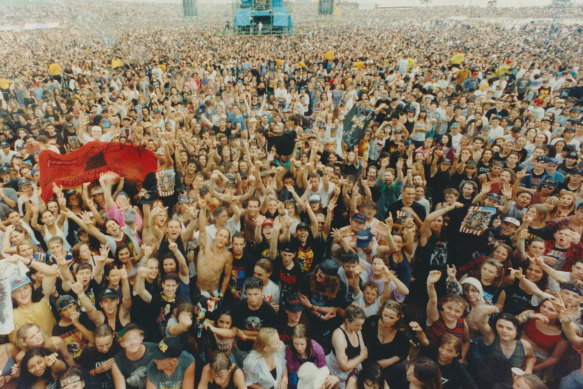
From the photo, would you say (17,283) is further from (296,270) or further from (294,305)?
(296,270)

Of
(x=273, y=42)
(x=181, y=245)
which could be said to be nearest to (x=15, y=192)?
(x=181, y=245)

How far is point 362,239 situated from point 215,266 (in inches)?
65.4

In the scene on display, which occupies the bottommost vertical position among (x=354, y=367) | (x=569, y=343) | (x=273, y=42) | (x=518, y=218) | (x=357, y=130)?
(x=354, y=367)

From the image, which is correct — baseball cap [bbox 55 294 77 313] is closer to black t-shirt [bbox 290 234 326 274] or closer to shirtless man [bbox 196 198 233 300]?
shirtless man [bbox 196 198 233 300]

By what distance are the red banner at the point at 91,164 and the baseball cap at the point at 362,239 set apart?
348 cm

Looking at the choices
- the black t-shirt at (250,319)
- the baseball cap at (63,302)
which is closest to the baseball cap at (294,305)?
the black t-shirt at (250,319)

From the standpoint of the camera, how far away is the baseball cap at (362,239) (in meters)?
3.57

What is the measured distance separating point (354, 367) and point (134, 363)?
183 centimetres

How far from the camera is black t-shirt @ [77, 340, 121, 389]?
2.61 metres

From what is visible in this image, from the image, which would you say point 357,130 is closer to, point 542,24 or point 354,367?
point 354,367

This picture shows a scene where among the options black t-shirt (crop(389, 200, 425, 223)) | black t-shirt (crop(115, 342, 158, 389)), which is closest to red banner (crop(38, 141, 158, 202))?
black t-shirt (crop(115, 342, 158, 389))

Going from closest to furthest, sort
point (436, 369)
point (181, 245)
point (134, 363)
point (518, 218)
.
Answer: point (436, 369) → point (134, 363) → point (181, 245) → point (518, 218)

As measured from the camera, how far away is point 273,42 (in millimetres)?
23234

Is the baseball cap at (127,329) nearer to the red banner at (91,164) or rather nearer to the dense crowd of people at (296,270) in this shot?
the dense crowd of people at (296,270)
